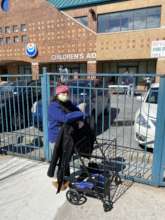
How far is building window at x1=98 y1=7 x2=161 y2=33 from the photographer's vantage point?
1723 centimetres

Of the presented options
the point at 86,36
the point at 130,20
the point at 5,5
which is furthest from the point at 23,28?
the point at 130,20

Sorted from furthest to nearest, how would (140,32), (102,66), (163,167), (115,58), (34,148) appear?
(102,66) → (115,58) → (140,32) → (34,148) → (163,167)

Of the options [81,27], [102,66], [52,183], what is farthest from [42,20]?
[52,183]

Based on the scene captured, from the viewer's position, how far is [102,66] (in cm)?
2159

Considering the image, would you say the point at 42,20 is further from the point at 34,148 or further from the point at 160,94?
the point at 160,94

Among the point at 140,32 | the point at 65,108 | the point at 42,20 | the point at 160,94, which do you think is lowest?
the point at 65,108

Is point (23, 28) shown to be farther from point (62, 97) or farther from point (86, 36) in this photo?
point (62, 97)

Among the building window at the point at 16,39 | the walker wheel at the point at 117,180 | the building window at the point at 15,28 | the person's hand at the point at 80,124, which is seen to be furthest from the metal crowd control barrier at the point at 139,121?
the building window at the point at 15,28

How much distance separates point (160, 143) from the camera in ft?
11.0

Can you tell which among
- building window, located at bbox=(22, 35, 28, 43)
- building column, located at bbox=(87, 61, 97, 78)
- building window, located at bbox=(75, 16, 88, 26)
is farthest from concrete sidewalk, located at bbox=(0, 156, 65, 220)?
building window, located at bbox=(22, 35, 28, 43)

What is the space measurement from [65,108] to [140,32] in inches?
629

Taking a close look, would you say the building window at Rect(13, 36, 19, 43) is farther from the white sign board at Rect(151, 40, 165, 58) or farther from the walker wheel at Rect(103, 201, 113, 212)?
the walker wheel at Rect(103, 201, 113, 212)

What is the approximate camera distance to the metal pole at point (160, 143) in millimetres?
3213

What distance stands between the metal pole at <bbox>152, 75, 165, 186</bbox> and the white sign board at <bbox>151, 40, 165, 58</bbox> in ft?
49.3
